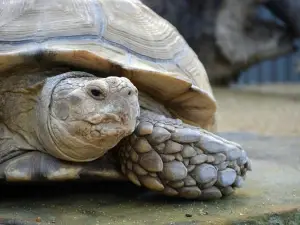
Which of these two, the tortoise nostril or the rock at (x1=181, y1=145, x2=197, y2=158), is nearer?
the tortoise nostril

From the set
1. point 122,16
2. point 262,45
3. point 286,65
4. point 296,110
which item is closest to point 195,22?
point 262,45

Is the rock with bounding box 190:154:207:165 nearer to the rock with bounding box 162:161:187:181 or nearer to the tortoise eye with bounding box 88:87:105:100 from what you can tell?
the rock with bounding box 162:161:187:181

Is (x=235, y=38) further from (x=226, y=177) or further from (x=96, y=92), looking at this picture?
(x=96, y=92)

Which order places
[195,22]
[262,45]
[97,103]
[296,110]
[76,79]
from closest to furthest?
[97,103]
[76,79]
[296,110]
[195,22]
[262,45]

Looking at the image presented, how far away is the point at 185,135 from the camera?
71.1 inches

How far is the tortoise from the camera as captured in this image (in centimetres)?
170

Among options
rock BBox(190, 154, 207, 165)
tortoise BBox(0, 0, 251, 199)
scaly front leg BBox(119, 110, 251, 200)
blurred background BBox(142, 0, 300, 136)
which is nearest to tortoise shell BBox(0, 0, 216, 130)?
tortoise BBox(0, 0, 251, 199)

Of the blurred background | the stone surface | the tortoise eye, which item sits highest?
the tortoise eye

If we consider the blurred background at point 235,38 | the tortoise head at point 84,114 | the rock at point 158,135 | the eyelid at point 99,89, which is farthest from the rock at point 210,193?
the blurred background at point 235,38

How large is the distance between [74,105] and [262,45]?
752 centimetres

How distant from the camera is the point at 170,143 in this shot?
180 centimetres

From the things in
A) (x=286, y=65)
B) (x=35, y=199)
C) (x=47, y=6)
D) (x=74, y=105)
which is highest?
(x=47, y=6)

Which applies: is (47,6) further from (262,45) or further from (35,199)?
(262,45)

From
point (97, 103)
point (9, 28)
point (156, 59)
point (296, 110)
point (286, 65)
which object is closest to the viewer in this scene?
point (97, 103)
